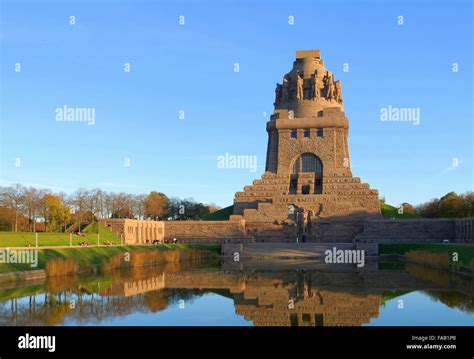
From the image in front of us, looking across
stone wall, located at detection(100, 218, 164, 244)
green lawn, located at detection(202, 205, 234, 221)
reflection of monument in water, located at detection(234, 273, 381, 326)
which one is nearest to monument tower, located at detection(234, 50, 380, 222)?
green lawn, located at detection(202, 205, 234, 221)

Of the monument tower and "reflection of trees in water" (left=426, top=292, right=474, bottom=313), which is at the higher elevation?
the monument tower

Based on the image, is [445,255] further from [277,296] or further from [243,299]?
[243,299]

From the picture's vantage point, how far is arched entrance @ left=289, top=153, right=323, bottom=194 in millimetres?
67812

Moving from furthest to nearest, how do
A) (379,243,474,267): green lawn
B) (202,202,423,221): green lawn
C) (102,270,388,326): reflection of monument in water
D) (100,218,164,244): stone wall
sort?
(202,202,423,221): green lawn, (100,218,164,244): stone wall, (379,243,474,267): green lawn, (102,270,388,326): reflection of monument in water

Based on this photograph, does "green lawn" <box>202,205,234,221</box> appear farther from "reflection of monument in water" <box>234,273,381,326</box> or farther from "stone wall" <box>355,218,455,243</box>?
"reflection of monument in water" <box>234,273,381,326</box>

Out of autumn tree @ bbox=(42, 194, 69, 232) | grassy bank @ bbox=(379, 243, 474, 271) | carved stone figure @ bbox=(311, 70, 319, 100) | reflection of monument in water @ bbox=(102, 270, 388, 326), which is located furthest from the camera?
carved stone figure @ bbox=(311, 70, 319, 100)

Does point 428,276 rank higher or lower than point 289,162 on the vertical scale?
lower

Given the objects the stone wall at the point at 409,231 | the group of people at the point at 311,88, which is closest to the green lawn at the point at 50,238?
the stone wall at the point at 409,231

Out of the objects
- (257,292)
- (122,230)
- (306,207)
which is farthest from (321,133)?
(257,292)

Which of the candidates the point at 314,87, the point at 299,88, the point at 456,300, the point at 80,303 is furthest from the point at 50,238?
the point at 314,87

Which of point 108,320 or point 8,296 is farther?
point 8,296

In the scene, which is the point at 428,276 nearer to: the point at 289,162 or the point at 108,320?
the point at 108,320

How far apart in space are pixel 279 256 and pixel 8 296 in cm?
2937
